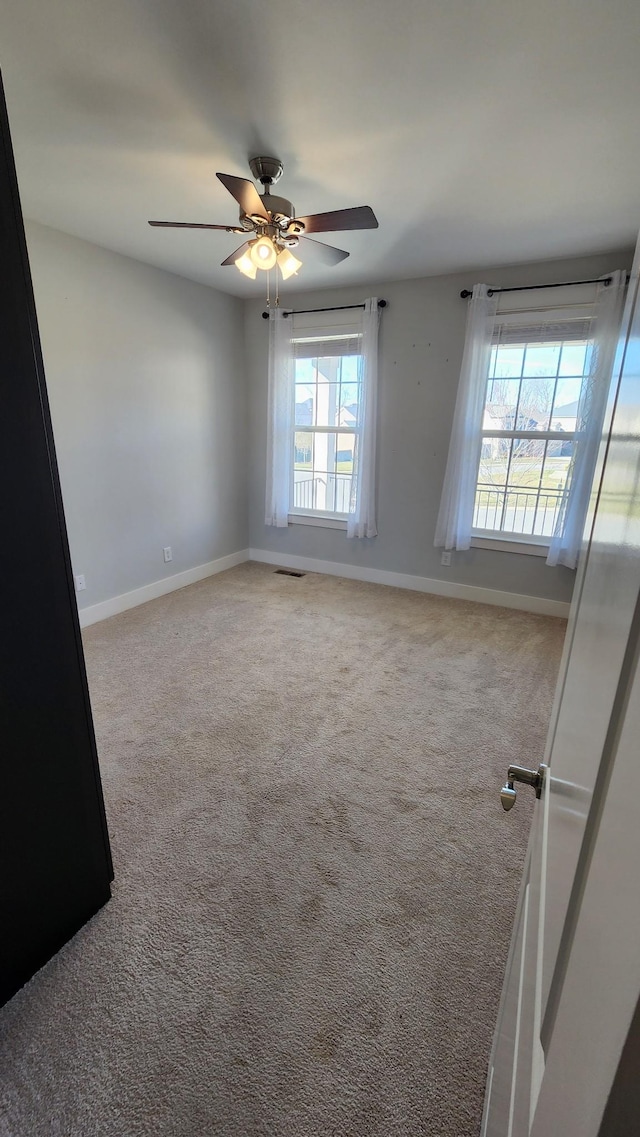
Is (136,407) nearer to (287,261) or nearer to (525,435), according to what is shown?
(287,261)

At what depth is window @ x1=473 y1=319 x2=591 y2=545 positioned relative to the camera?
3248mm

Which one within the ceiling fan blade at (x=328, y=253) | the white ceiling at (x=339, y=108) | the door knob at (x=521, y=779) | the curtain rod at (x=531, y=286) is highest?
the white ceiling at (x=339, y=108)

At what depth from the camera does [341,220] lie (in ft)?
6.57

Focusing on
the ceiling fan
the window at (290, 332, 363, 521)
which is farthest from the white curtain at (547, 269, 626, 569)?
the ceiling fan

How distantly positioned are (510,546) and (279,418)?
7.39 feet

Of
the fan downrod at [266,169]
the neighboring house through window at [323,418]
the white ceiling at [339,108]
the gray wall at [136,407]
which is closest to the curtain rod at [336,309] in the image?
the neighboring house through window at [323,418]

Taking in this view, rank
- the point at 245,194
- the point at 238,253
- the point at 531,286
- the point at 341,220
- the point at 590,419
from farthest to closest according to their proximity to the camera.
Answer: the point at 531,286
the point at 590,419
the point at 238,253
the point at 341,220
the point at 245,194

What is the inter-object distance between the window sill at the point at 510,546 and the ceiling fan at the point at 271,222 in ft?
7.81

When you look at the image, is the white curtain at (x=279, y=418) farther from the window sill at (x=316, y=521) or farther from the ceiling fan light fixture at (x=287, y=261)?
the ceiling fan light fixture at (x=287, y=261)

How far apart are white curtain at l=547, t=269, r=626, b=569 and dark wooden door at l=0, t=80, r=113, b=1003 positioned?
2.84 metres

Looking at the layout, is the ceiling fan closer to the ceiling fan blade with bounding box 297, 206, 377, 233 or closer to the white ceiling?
the ceiling fan blade with bounding box 297, 206, 377, 233

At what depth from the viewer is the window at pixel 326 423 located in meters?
4.00

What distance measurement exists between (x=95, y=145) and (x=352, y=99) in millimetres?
1066

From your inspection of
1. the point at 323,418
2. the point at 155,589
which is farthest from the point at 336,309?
the point at 155,589
